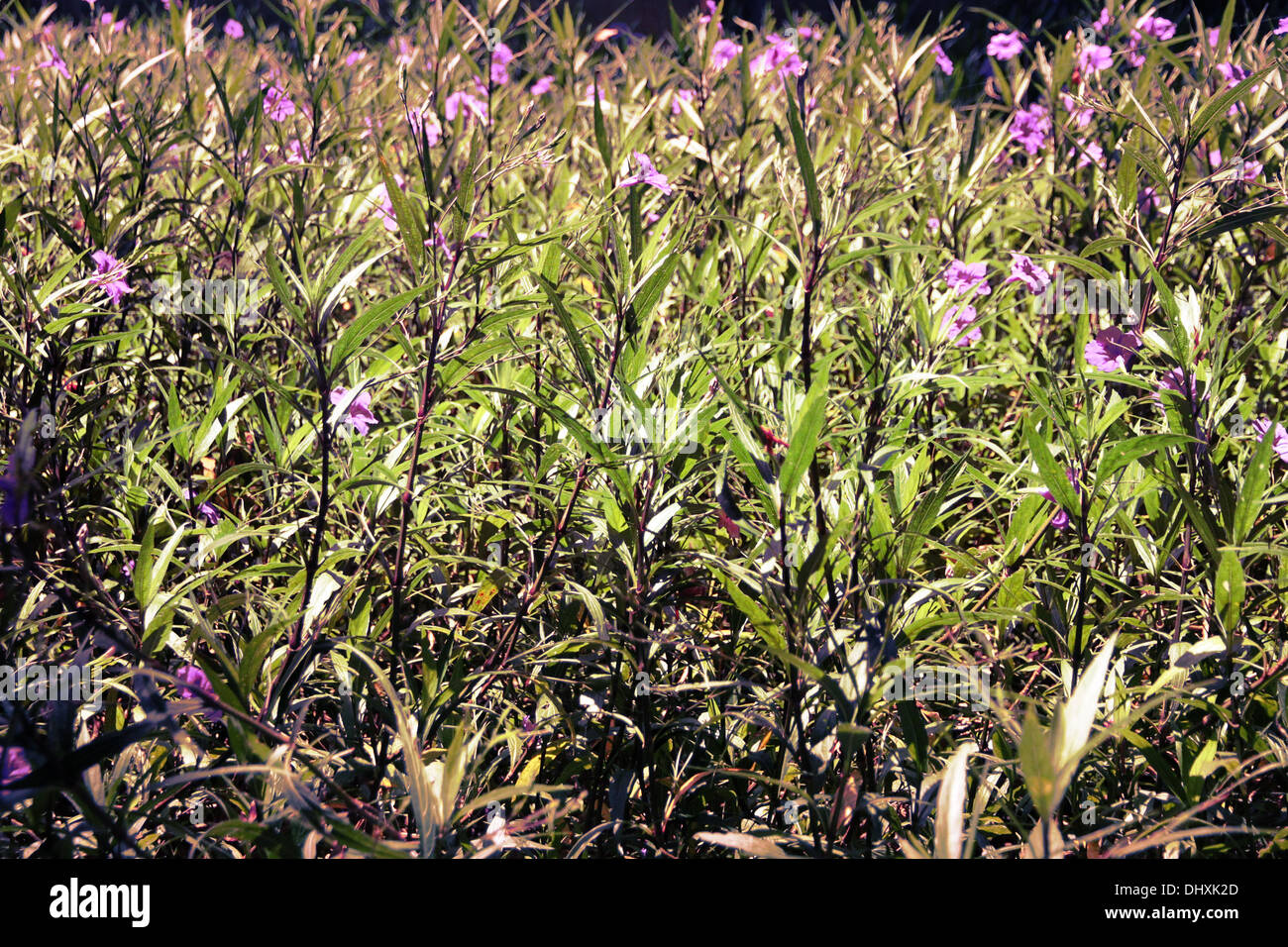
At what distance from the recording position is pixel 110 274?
147cm

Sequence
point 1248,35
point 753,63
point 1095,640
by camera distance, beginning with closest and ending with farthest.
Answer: point 1095,640 → point 1248,35 → point 753,63

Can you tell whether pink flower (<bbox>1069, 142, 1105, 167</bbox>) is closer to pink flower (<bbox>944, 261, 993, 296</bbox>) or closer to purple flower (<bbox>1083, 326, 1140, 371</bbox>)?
pink flower (<bbox>944, 261, 993, 296</bbox>)

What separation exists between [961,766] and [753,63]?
3096 millimetres

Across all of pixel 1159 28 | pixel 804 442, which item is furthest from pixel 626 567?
pixel 1159 28

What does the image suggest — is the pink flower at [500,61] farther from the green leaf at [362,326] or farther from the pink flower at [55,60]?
the green leaf at [362,326]

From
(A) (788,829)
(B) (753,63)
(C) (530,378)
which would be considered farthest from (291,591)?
(B) (753,63)

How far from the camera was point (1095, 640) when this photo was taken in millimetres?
1346

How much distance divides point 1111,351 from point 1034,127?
169cm

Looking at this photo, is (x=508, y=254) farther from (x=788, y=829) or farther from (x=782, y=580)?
(x=788, y=829)

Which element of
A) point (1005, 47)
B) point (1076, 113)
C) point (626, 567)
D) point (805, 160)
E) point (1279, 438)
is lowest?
point (626, 567)

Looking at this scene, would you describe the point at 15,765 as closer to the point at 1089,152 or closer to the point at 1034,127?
the point at 1089,152

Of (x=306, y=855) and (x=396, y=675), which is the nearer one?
(x=306, y=855)

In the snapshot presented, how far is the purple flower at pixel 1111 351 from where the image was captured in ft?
4.67

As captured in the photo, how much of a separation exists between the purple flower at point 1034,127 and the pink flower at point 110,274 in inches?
94.2
